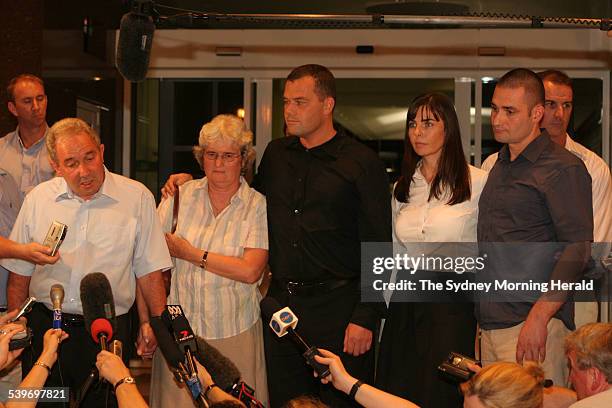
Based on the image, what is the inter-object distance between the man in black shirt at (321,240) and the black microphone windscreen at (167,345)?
42.2 inches

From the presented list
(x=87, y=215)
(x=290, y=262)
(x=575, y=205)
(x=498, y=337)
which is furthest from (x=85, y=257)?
(x=575, y=205)

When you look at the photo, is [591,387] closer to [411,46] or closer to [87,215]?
[87,215]

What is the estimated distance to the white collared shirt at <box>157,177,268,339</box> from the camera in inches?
149

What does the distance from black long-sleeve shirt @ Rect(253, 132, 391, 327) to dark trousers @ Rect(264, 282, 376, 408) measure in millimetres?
75

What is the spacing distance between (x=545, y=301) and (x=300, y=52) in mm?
4889

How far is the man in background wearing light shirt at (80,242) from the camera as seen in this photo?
351cm

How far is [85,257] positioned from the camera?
140 inches

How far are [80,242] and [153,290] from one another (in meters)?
0.36

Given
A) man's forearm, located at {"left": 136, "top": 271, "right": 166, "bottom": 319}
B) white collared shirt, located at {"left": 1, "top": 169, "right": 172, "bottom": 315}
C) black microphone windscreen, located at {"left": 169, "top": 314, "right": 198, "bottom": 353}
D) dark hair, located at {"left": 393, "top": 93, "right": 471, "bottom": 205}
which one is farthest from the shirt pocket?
dark hair, located at {"left": 393, "top": 93, "right": 471, "bottom": 205}

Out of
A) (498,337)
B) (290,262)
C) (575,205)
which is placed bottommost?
(498,337)

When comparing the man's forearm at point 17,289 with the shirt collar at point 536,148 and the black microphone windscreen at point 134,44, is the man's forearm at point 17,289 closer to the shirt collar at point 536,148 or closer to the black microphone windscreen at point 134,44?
the black microphone windscreen at point 134,44

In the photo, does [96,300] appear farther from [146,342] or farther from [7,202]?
[7,202]

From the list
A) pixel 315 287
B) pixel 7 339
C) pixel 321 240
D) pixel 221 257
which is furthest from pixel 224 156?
pixel 7 339

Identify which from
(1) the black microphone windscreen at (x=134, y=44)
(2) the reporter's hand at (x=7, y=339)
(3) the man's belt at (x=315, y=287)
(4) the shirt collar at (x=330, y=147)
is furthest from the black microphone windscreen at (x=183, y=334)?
(1) the black microphone windscreen at (x=134, y=44)
